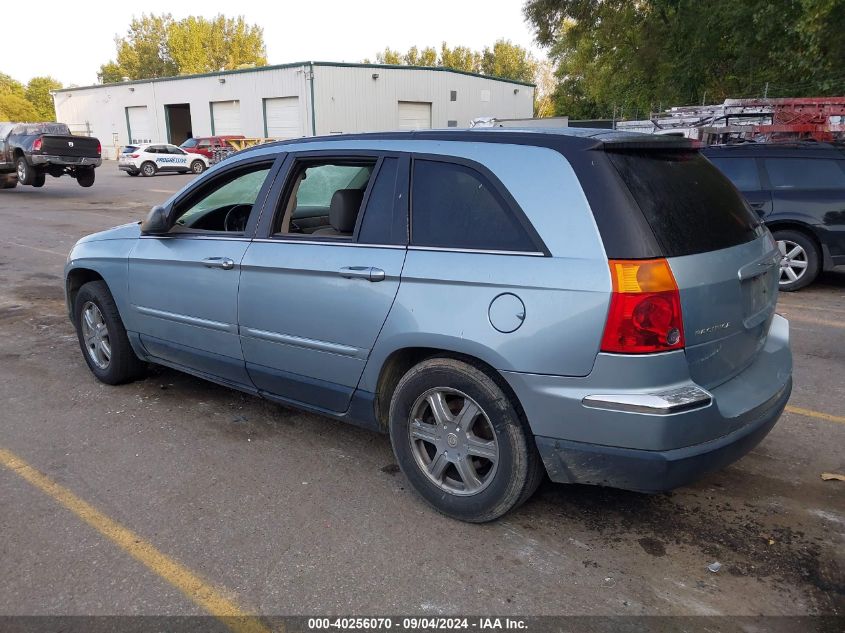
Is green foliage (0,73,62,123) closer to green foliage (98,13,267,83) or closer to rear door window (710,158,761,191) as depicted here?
green foliage (98,13,267,83)

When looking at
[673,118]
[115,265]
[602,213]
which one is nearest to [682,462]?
[602,213]

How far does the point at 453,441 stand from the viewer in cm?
Result: 309

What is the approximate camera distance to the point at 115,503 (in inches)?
132

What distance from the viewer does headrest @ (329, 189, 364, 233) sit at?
3430 mm

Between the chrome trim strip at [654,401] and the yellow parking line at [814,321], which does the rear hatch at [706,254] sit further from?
the yellow parking line at [814,321]

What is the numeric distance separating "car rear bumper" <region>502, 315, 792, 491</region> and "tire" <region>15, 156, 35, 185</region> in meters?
21.5

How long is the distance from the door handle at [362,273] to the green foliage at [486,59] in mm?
86243

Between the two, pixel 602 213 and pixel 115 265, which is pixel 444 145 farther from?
pixel 115 265

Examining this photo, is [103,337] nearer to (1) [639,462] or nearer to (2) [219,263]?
(2) [219,263]

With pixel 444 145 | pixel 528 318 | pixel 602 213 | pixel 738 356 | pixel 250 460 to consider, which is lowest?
pixel 250 460

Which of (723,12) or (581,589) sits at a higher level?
(723,12)

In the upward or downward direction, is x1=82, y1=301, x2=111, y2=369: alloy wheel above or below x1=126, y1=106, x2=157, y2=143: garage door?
below

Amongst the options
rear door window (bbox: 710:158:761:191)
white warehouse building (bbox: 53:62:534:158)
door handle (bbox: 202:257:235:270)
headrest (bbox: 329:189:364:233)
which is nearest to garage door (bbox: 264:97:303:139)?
white warehouse building (bbox: 53:62:534:158)

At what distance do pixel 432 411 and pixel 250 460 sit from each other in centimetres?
130
